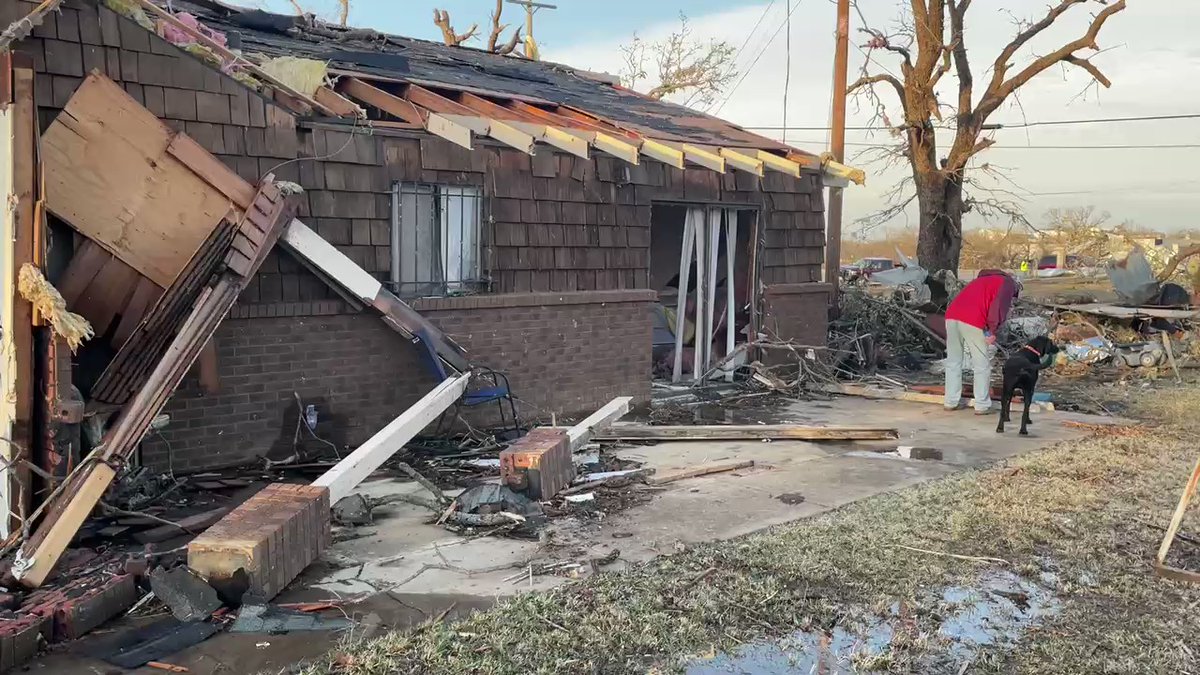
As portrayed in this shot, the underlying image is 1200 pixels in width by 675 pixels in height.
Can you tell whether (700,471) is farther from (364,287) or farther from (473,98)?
(473,98)

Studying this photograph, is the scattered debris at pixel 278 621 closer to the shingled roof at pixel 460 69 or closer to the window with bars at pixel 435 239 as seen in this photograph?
the window with bars at pixel 435 239

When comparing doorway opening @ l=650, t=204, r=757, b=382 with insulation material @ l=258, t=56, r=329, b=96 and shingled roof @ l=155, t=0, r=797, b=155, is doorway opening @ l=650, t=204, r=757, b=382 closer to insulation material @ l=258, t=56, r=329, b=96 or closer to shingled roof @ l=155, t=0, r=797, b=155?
shingled roof @ l=155, t=0, r=797, b=155

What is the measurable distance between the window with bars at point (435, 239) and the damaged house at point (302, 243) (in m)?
0.02

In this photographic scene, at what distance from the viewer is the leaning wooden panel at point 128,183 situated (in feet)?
21.2

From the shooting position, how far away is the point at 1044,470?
25.7 ft

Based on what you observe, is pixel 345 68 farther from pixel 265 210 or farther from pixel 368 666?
pixel 368 666

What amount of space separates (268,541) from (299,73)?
4929 millimetres

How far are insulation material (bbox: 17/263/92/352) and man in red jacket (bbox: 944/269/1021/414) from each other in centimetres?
875

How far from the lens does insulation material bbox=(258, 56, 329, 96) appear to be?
812 cm

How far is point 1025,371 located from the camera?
934 cm

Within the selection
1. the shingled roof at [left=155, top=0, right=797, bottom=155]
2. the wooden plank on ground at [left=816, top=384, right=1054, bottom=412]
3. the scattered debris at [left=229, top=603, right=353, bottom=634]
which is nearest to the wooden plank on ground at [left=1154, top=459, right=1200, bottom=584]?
the scattered debris at [left=229, top=603, right=353, bottom=634]

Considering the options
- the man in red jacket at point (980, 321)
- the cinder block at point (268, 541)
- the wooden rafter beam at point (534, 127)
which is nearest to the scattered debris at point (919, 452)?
the man in red jacket at point (980, 321)

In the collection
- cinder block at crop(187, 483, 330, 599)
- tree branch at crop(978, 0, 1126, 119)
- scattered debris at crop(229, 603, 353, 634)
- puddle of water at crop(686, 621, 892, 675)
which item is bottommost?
puddle of water at crop(686, 621, 892, 675)

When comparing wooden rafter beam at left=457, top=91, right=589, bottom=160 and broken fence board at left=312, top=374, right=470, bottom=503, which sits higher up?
wooden rafter beam at left=457, top=91, right=589, bottom=160
